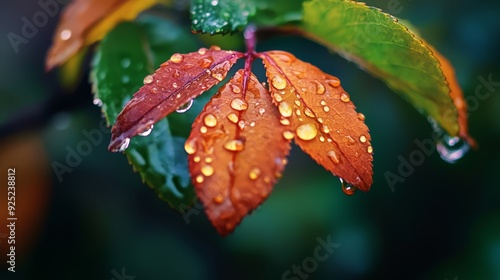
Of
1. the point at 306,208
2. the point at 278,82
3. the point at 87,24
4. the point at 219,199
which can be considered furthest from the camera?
the point at 306,208

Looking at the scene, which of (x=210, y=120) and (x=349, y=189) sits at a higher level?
(x=210, y=120)

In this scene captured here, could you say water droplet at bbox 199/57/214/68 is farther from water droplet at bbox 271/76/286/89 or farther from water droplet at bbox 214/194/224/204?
water droplet at bbox 214/194/224/204

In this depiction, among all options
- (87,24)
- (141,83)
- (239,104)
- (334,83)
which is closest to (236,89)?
(239,104)

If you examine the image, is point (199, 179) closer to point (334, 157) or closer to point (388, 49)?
point (334, 157)

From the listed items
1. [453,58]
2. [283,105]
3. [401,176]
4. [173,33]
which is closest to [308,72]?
[283,105]

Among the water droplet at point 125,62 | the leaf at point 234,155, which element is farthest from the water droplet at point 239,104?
the water droplet at point 125,62

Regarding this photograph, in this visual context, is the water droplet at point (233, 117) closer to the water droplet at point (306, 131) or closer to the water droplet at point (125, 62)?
the water droplet at point (306, 131)

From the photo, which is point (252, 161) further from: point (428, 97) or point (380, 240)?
point (380, 240)
